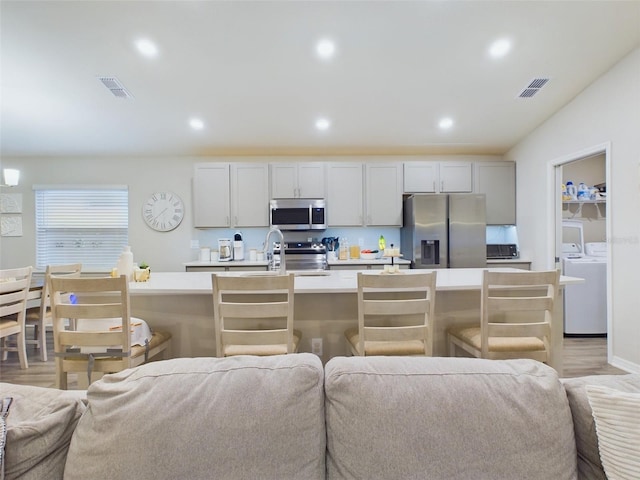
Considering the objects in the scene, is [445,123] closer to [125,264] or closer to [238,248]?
[238,248]

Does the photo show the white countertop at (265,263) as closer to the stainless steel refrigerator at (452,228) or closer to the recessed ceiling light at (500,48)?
the stainless steel refrigerator at (452,228)

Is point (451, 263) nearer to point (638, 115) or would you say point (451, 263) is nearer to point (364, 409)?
point (638, 115)

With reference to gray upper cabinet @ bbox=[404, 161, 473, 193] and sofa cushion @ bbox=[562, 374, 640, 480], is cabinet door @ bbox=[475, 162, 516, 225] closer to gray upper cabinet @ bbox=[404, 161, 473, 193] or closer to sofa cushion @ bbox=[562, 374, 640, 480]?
gray upper cabinet @ bbox=[404, 161, 473, 193]

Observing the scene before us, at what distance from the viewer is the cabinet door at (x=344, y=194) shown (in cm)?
430

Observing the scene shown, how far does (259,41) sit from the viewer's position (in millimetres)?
2650

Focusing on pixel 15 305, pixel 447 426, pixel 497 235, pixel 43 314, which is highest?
pixel 497 235

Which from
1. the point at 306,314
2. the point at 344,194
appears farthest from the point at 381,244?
the point at 306,314

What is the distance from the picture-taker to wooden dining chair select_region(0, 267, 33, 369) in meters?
2.72

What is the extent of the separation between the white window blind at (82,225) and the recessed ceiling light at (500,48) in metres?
4.86

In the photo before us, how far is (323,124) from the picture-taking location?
3859 millimetres

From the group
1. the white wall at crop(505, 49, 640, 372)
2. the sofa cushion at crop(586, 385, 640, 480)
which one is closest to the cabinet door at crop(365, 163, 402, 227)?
the white wall at crop(505, 49, 640, 372)

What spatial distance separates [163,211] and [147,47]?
238 cm

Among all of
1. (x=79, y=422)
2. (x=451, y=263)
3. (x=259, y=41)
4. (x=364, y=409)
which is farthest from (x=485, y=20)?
(x=79, y=422)

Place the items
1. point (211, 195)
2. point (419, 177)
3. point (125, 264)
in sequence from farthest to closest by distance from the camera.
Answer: point (419, 177) → point (211, 195) → point (125, 264)
